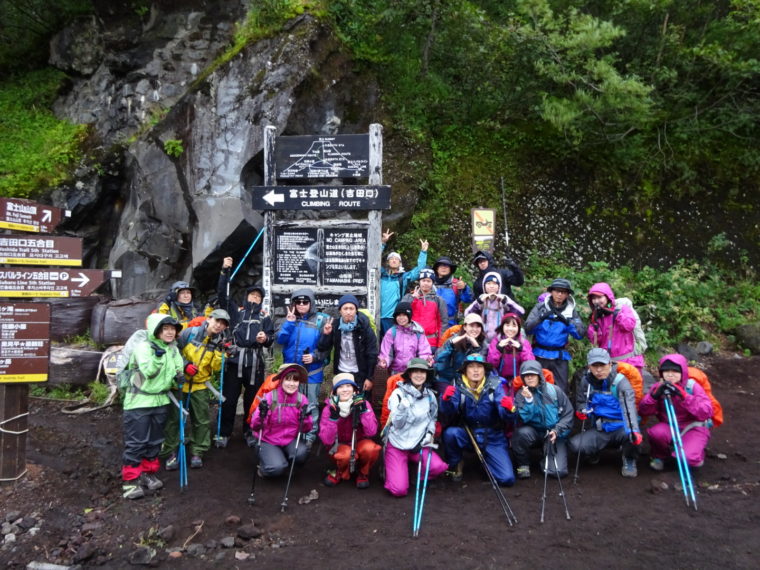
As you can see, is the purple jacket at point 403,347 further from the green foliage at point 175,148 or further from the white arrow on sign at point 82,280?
the green foliage at point 175,148

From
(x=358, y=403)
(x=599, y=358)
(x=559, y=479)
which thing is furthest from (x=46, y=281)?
(x=599, y=358)

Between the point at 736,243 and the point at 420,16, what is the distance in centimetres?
949

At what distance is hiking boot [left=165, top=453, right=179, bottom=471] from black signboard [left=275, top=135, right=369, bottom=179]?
4.89 m

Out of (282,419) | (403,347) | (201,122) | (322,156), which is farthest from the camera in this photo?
(201,122)

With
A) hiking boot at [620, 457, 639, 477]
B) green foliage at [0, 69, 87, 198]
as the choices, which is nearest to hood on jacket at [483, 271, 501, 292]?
hiking boot at [620, 457, 639, 477]

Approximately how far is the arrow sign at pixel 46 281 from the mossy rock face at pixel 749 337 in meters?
12.2

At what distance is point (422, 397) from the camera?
6.39 meters

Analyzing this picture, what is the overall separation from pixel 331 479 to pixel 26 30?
18.8 metres

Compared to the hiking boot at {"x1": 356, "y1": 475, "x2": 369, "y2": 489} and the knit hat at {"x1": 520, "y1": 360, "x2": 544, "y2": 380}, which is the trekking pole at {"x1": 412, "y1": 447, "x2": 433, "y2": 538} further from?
the knit hat at {"x1": 520, "y1": 360, "x2": 544, "y2": 380}

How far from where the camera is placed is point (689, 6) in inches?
446

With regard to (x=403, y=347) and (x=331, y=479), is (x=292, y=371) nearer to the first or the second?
(x=331, y=479)

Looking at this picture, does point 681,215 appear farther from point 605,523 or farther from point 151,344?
point 151,344

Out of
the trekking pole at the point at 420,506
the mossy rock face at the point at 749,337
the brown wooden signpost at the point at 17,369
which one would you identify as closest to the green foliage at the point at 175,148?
the brown wooden signpost at the point at 17,369

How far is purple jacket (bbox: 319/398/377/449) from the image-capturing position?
21.1 feet
